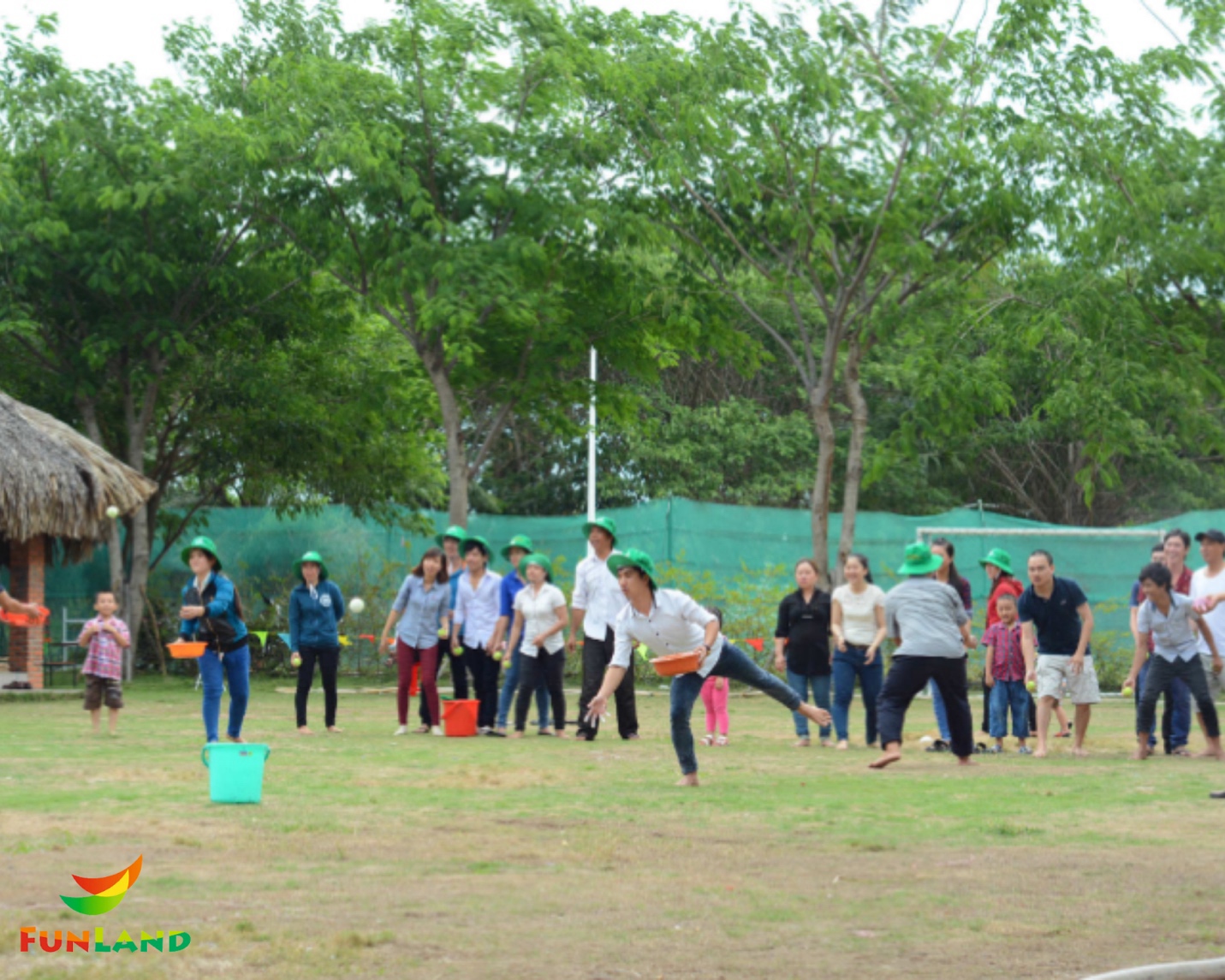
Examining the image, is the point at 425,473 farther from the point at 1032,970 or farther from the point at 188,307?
the point at 1032,970

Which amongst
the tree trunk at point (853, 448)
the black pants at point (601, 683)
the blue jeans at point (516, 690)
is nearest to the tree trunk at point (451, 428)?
the tree trunk at point (853, 448)

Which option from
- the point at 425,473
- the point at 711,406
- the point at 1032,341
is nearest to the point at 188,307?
the point at 425,473

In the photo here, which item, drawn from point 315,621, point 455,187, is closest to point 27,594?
point 455,187

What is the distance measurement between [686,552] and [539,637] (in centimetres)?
986

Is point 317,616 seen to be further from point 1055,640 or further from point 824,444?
point 824,444

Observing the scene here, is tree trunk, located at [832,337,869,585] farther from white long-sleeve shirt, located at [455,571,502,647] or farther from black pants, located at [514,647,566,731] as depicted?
white long-sleeve shirt, located at [455,571,502,647]

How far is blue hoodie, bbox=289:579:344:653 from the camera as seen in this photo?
1526 centimetres

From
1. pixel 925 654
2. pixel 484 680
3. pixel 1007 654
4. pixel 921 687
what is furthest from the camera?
pixel 484 680

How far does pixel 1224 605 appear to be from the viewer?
13.5 metres

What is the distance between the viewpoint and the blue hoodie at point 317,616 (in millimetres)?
15258

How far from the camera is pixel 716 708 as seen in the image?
48.9 ft

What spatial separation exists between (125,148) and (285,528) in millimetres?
7011

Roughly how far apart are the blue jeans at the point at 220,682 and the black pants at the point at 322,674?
171 centimetres

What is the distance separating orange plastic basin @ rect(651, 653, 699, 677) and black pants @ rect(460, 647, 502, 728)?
5.20 m
